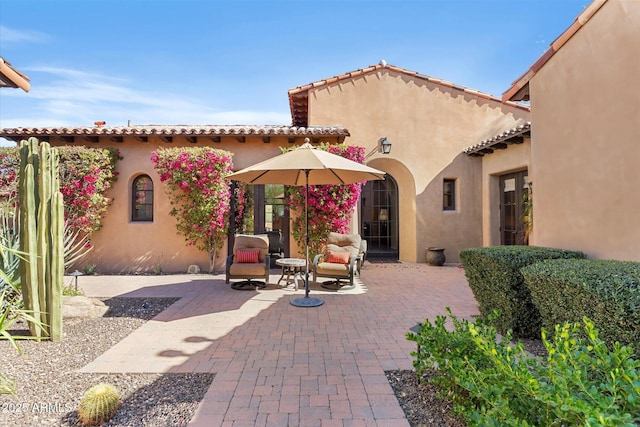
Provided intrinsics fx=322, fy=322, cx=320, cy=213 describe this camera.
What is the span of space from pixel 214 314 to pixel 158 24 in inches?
296

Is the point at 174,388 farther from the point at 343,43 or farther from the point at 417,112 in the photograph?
the point at 417,112

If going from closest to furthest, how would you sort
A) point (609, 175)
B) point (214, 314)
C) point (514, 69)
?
point (609, 175)
point (214, 314)
point (514, 69)

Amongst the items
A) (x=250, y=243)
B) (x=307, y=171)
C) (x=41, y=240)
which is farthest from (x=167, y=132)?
(x=41, y=240)

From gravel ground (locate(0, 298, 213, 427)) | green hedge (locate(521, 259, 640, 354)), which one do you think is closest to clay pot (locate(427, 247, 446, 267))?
green hedge (locate(521, 259, 640, 354))

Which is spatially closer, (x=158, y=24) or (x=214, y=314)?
(x=214, y=314)

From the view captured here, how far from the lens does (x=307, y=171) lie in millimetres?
6215

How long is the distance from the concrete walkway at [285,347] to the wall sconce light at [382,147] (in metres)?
4.74

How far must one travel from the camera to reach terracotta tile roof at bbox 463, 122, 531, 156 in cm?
818

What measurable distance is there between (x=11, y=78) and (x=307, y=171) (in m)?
4.27

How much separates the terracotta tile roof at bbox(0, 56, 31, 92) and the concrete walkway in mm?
3537

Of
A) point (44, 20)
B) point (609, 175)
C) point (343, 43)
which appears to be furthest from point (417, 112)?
point (44, 20)

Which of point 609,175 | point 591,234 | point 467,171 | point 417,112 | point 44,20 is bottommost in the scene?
point 591,234

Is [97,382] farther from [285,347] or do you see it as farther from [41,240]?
[41,240]

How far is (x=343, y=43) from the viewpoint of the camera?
9.34m
